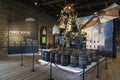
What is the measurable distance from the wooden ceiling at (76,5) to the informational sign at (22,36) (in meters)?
1.73

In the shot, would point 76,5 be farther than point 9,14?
Yes

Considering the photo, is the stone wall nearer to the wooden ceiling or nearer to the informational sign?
the informational sign

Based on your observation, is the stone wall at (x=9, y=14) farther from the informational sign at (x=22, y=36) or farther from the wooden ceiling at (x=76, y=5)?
the wooden ceiling at (x=76, y=5)

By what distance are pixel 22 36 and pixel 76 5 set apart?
4.98 metres

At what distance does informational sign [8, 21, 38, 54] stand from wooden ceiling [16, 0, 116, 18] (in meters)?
1.73

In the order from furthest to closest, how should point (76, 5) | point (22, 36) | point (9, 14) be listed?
point (22, 36)
point (76, 5)
point (9, 14)

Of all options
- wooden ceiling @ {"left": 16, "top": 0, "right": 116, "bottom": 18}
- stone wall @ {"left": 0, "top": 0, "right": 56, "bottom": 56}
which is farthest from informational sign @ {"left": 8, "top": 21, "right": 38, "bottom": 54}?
wooden ceiling @ {"left": 16, "top": 0, "right": 116, "bottom": 18}

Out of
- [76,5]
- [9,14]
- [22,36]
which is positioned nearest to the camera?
[9,14]

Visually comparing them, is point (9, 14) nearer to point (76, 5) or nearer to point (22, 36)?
point (22, 36)

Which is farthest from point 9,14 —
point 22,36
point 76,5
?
point 76,5

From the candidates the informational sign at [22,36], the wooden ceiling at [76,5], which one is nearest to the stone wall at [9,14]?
the informational sign at [22,36]

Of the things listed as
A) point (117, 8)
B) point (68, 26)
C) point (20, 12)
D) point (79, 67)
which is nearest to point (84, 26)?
point (68, 26)

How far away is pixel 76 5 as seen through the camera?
12383mm

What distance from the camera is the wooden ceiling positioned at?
11239 mm
